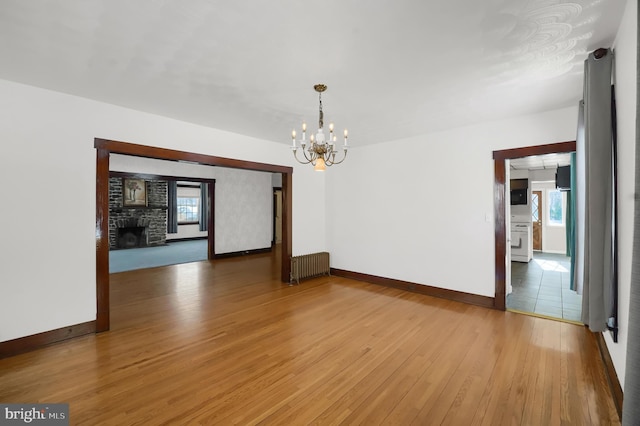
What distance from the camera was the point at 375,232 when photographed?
17.8ft

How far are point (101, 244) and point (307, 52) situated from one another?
320 centimetres

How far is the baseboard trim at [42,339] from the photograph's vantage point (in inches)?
108

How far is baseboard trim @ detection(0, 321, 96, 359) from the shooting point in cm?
276

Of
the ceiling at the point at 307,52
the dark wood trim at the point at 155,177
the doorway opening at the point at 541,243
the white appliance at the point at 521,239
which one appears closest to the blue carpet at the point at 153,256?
the dark wood trim at the point at 155,177

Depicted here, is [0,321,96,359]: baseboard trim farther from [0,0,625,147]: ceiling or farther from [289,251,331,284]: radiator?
[289,251,331,284]: radiator

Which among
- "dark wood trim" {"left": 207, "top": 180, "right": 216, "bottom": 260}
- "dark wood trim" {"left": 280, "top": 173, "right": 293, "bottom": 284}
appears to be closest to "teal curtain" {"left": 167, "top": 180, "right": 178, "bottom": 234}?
"dark wood trim" {"left": 207, "top": 180, "right": 216, "bottom": 260}

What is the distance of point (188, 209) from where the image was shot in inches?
468

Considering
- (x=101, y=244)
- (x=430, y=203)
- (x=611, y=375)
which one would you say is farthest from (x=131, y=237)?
(x=611, y=375)

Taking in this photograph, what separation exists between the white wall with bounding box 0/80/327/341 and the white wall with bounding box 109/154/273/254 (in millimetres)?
4492

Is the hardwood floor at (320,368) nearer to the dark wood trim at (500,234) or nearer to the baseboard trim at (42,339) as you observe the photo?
the baseboard trim at (42,339)

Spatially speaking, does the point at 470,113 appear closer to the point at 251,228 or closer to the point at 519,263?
the point at 519,263

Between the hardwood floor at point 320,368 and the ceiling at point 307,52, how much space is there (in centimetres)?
270

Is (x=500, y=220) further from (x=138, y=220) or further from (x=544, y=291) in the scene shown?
(x=138, y=220)

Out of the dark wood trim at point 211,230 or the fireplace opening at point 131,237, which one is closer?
the dark wood trim at point 211,230
